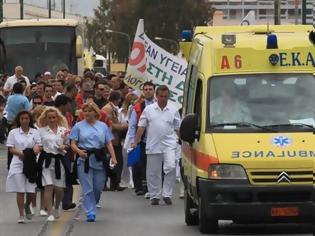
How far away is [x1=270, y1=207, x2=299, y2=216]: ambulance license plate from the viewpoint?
12164 mm

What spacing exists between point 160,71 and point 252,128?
7699 millimetres

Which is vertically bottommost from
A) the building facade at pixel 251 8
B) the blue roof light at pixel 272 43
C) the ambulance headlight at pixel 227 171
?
the building facade at pixel 251 8

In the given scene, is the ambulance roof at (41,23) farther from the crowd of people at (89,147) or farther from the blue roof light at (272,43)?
the blue roof light at (272,43)

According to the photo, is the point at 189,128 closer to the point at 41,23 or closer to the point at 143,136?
the point at 143,136

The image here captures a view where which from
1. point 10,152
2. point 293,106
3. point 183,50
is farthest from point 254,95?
point 10,152

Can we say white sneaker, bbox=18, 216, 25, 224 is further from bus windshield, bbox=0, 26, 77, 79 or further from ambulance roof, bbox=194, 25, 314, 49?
Answer: bus windshield, bbox=0, 26, 77, 79

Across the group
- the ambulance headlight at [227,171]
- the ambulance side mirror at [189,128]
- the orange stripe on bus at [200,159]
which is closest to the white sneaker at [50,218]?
the orange stripe on bus at [200,159]

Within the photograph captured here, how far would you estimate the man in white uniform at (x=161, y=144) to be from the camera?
Answer: 1683 cm

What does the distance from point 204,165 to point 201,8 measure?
245 feet

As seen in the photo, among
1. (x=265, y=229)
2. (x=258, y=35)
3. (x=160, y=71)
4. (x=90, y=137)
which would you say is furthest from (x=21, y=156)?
(x=160, y=71)

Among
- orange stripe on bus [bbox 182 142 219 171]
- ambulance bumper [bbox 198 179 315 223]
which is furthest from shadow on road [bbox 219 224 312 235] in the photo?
orange stripe on bus [bbox 182 142 219 171]

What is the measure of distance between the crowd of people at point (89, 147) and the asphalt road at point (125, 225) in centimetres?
26

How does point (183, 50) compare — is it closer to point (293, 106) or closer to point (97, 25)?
point (293, 106)

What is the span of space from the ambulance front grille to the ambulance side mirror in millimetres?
1114
